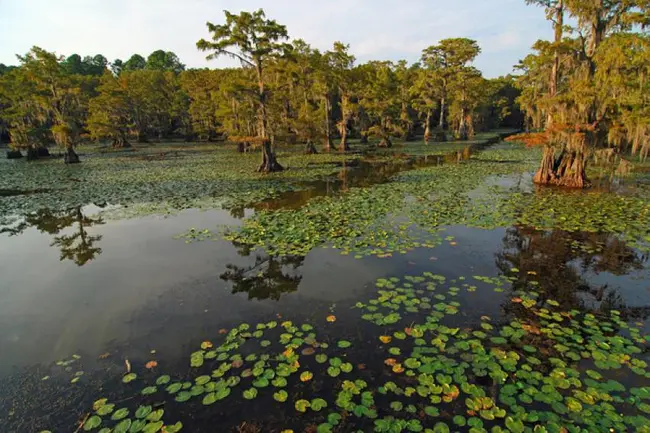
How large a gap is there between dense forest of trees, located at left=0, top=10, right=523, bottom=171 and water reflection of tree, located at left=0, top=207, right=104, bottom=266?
11.1m

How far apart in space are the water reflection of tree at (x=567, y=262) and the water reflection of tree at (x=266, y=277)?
4596 mm

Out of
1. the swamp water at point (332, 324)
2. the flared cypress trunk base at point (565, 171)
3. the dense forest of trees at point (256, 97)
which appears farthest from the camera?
the dense forest of trees at point (256, 97)

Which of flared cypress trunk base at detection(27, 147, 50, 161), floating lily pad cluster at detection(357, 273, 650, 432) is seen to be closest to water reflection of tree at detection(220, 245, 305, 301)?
floating lily pad cluster at detection(357, 273, 650, 432)

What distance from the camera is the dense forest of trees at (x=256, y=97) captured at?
2158 centimetres

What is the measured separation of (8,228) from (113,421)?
11727 millimetres

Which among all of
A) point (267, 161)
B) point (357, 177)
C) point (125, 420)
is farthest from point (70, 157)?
point (125, 420)

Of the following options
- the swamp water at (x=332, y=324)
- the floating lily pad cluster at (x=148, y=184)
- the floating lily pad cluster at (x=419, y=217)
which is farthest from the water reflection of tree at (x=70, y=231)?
the floating lily pad cluster at (x=419, y=217)

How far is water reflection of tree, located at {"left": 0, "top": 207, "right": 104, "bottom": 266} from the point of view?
935 centimetres

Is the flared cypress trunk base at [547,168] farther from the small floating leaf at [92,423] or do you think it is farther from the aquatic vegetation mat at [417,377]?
the small floating leaf at [92,423]

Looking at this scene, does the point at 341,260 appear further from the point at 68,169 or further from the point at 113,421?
the point at 68,169

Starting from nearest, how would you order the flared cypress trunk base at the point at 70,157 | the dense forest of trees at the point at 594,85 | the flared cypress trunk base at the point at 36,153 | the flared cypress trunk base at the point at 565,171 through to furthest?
the dense forest of trees at the point at 594,85 < the flared cypress trunk base at the point at 565,171 < the flared cypress trunk base at the point at 70,157 < the flared cypress trunk base at the point at 36,153

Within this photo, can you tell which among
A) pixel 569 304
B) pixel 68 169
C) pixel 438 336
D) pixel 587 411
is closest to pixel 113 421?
pixel 438 336

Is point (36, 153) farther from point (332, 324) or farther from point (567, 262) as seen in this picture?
point (567, 262)

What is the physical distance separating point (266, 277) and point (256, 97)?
16.5 m
